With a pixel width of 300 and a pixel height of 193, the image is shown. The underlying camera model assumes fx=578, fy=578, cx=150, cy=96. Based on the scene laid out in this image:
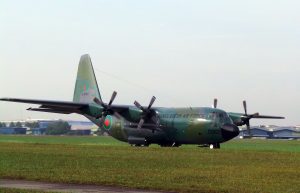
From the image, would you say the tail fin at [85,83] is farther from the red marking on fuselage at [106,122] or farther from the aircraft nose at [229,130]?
the aircraft nose at [229,130]

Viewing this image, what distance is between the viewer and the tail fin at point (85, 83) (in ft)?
227

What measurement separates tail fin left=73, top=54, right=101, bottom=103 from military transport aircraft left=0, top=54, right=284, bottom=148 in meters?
4.00

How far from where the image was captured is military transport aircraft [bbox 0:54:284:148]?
56.7 meters

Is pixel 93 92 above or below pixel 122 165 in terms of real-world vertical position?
above

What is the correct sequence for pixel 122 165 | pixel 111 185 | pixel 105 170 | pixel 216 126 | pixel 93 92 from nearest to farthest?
pixel 111 185, pixel 105 170, pixel 122 165, pixel 216 126, pixel 93 92

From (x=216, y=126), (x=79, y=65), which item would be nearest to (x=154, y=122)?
(x=216, y=126)

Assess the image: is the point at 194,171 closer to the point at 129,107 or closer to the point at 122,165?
the point at 122,165

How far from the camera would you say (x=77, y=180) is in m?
24.3

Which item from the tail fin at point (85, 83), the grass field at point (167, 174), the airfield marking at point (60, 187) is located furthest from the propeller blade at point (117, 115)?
the airfield marking at point (60, 187)

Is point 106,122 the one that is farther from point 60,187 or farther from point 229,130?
point 60,187

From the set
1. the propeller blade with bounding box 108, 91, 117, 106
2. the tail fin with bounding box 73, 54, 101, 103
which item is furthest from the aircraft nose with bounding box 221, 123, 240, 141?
the tail fin with bounding box 73, 54, 101, 103

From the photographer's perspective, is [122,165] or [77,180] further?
[122,165]

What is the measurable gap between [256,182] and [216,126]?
31.9 meters

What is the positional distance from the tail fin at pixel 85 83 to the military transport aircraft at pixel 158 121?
3999 mm
